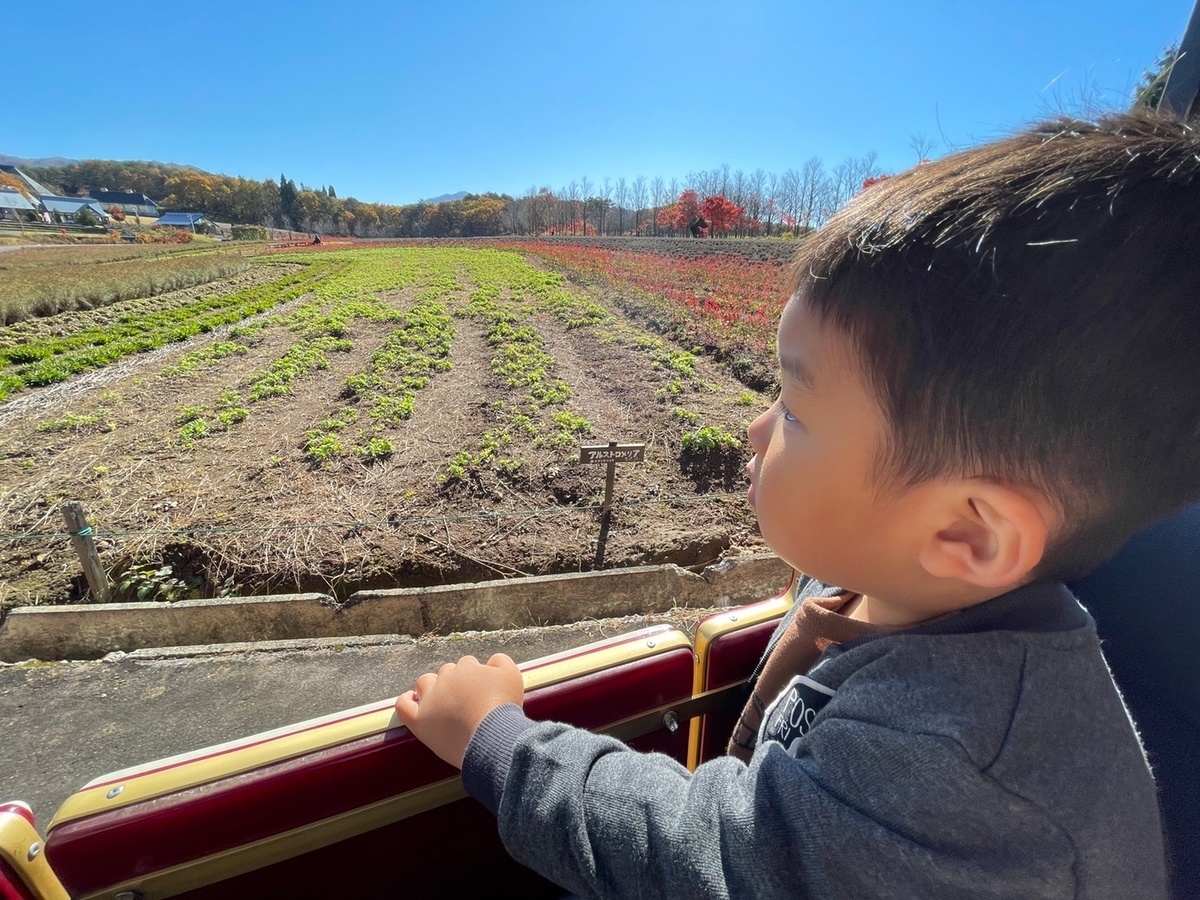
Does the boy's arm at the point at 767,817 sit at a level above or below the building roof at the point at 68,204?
below

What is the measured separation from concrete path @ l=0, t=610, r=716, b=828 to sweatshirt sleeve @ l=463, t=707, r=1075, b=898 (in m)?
2.58

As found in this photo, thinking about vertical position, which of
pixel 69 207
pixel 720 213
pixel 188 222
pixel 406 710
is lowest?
pixel 406 710

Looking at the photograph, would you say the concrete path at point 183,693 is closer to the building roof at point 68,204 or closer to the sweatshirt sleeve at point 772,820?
the sweatshirt sleeve at point 772,820

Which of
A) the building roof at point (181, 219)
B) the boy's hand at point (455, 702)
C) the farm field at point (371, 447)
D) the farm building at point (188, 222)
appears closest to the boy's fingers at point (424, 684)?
the boy's hand at point (455, 702)

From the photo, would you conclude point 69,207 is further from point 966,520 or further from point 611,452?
point 966,520

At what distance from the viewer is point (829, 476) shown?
33.2 inches

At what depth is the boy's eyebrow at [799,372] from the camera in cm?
83

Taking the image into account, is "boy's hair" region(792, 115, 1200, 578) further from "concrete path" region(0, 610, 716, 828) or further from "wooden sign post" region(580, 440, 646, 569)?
"wooden sign post" region(580, 440, 646, 569)

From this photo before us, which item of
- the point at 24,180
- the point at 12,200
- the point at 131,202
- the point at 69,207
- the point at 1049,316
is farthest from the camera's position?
the point at 131,202

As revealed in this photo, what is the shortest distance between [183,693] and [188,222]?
112185 mm

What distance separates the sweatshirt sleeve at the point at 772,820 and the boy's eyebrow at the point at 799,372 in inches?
18.0

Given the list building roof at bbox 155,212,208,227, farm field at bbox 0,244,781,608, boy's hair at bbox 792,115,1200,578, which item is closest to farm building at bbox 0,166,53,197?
building roof at bbox 155,212,208,227

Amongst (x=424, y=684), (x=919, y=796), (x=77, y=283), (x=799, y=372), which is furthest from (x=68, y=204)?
(x=919, y=796)

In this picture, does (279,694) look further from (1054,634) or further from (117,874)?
(1054,634)
